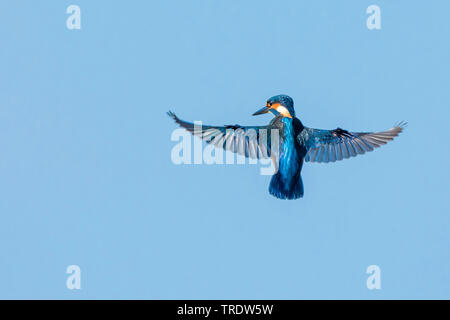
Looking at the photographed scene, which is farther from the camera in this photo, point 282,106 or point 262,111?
point 262,111

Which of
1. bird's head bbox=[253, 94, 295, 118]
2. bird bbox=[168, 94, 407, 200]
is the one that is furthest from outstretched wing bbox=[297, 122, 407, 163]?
bird's head bbox=[253, 94, 295, 118]

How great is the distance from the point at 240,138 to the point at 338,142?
1281mm

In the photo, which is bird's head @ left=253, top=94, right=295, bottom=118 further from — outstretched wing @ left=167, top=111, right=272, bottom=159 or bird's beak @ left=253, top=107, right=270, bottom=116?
outstretched wing @ left=167, top=111, right=272, bottom=159

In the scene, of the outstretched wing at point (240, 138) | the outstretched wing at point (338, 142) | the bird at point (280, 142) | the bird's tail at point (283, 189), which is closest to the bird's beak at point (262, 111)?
the bird at point (280, 142)

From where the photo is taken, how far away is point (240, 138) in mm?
11016

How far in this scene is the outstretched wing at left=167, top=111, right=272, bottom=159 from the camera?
35.8ft

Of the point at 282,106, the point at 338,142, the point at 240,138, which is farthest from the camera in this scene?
the point at 338,142

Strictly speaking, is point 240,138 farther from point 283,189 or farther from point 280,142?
point 283,189

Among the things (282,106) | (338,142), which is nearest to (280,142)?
(282,106)

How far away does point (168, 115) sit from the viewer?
417 inches

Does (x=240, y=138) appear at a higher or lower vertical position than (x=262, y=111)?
lower

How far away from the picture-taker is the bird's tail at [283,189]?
10781mm

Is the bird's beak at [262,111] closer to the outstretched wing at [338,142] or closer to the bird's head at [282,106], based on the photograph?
the bird's head at [282,106]
